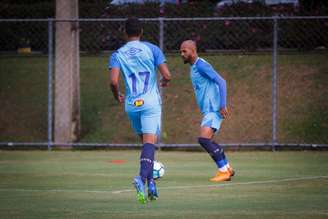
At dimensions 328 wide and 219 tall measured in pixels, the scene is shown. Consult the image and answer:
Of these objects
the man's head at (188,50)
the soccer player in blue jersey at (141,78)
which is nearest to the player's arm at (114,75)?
the soccer player in blue jersey at (141,78)

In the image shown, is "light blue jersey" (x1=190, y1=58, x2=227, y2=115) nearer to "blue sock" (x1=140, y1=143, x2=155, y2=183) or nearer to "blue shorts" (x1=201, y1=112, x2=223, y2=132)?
"blue shorts" (x1=201, y1=112, x2=223, y2=132)

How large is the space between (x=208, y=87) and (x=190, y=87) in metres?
8.76

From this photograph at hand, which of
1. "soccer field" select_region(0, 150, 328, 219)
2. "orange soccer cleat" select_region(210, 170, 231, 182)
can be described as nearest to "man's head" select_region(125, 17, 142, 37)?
"soccer field" select_region(0, 150, 328, 219)

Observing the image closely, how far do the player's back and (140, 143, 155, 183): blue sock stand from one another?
46 centimetres

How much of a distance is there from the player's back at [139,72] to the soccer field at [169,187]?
45.5 inches

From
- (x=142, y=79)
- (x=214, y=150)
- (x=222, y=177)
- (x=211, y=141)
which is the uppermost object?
(x=142, y=79)

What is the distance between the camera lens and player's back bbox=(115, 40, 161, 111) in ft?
35.5

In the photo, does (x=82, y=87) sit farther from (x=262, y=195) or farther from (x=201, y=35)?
(x=262, y=195)

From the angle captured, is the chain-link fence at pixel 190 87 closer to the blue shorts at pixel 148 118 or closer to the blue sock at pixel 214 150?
the blue sock at pixel 214 150

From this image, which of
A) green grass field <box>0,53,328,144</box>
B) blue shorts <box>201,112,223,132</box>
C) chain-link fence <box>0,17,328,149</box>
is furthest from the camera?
green grass field <box>0,53,328,144</box>

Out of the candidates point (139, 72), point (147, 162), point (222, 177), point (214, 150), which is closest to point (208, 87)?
point (214, 150)

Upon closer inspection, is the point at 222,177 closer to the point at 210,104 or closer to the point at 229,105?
the point at 210,104

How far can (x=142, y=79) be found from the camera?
1084 cm

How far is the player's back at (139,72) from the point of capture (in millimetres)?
10828
